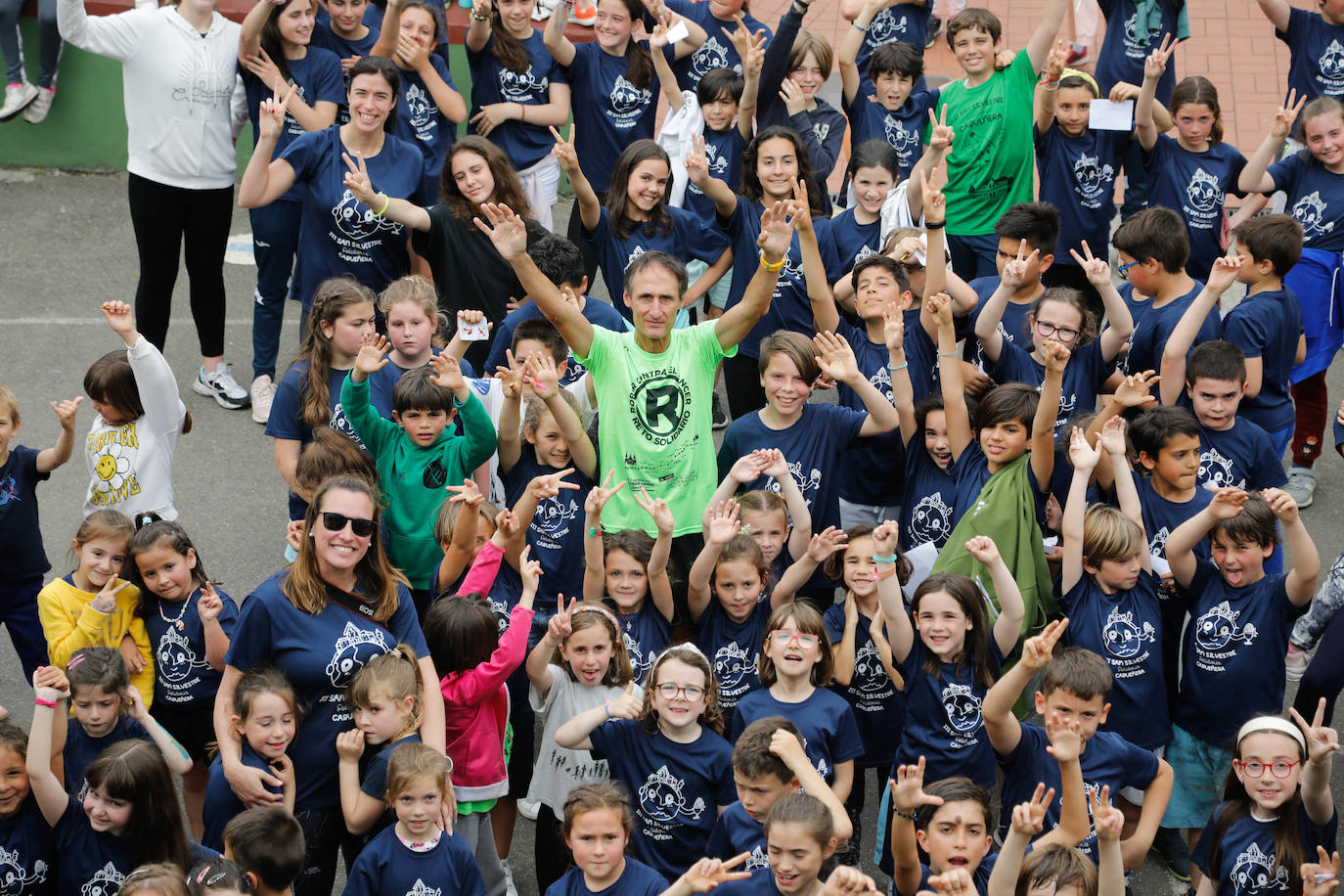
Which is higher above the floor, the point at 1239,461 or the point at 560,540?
the point at 1239,461

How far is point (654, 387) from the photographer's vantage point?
5.87 m

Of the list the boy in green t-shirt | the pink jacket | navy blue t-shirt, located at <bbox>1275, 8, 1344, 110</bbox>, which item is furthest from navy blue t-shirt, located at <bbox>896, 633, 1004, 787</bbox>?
navy blue t-shirt, located at <bbox>1275, 8, 1344, 110</bbox>

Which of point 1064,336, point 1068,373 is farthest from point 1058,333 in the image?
point 1068,373

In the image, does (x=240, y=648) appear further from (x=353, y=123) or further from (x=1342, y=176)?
(x=1342, y=176)

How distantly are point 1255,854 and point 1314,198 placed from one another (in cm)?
403

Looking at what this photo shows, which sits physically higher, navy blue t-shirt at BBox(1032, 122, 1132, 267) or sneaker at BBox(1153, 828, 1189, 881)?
navy blue t-shirt at BBox(1032, 122, 1132, 267)

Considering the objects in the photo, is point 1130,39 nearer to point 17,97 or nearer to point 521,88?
point 521,88

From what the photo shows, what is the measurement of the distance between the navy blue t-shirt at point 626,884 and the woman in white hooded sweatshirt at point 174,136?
450cm

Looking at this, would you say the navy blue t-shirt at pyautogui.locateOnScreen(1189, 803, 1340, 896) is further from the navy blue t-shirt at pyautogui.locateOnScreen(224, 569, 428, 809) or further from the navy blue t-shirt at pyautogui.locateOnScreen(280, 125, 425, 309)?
the navy blue t-shirt at pyautogui.locateOnScreen(280, 125, 425, 309)

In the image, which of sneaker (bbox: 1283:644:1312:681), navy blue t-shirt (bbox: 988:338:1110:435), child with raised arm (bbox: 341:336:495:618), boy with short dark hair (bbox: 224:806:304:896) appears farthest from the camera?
sneaker (bbox: 1283:644:1312:681)

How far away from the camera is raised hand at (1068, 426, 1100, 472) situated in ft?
18.3

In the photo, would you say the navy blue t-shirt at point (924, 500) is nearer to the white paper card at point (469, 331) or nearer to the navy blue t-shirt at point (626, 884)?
the white paper card at point (469, 331)

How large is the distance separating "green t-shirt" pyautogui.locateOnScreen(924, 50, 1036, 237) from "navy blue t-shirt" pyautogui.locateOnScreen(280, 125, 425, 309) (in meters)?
2.74

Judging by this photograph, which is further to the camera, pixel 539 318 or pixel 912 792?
pixel 539 318
